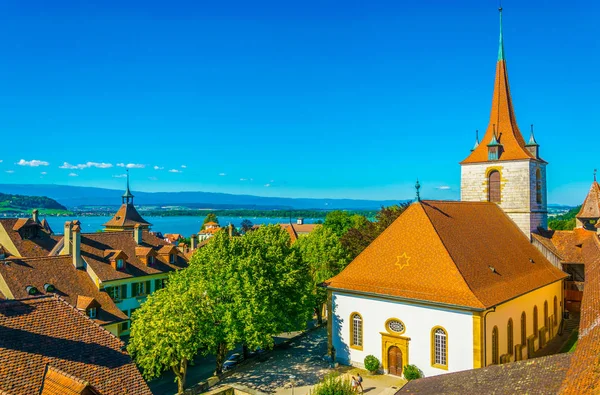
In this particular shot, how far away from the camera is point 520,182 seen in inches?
1441

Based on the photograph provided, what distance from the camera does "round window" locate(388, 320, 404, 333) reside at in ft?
81.8

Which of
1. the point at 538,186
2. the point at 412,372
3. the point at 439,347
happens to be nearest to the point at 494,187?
the point at 538,186

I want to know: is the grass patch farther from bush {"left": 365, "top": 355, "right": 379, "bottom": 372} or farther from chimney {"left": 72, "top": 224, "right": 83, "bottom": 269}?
chimney {"left": 72, "top": 224, "right": 83, "bottom": 269}

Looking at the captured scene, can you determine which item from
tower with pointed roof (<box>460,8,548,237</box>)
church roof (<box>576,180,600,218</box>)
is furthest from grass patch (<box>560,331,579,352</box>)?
church roof (<box>576,180,600,218</box>)

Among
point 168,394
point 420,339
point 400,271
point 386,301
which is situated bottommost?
point 168,394

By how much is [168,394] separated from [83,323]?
1277 cm

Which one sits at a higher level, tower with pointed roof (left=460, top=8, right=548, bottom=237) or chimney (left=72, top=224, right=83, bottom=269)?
tower with pointed roof (left=460, top=8, right=548, bottom=237)

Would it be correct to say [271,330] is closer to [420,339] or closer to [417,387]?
[420,339]

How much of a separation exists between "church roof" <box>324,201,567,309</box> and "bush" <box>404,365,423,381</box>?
12.1ft

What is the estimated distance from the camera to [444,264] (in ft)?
80.7

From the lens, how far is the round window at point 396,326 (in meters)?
24.9

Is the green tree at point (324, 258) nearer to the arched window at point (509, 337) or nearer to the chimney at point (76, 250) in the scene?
the arched window at point (509, 337)

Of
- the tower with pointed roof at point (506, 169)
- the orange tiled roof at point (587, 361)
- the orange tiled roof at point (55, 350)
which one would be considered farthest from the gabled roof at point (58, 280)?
the tower with pointed roof at point (506, 169)

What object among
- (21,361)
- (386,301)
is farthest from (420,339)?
(21,361)
